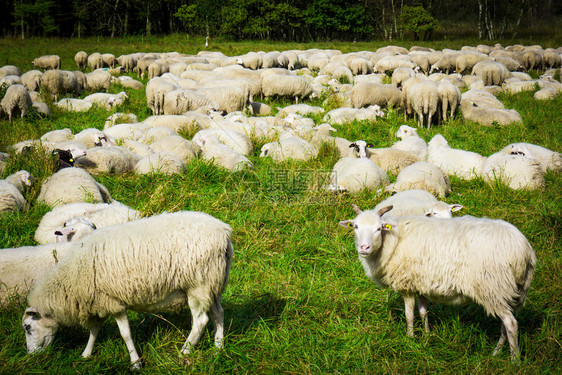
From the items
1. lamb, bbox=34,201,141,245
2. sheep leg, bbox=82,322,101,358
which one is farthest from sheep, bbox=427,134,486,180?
sheep leg, bbox=82,322,101,358

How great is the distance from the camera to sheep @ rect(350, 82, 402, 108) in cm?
1351

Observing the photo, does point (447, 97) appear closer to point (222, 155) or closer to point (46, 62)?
point (222, 155)

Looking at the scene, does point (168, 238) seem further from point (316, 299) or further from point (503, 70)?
point (503, 70)

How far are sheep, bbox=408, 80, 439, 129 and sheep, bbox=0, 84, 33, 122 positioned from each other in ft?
31.7

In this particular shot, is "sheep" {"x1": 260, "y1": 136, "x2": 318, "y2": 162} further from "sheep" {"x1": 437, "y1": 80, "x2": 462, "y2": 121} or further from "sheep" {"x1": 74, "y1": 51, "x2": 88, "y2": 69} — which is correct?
"sheep" {"x1": 74, "y1": 51, "x2": 88, "y2": 69}

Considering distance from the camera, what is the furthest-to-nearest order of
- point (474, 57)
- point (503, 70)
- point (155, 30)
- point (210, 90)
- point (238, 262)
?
point (155, 30)
point (474, 57)
point (503, 70)
point (210, 90)
point (238, 262)

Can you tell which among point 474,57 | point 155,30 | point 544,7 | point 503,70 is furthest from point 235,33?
point 544,7

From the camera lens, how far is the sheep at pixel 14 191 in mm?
5777

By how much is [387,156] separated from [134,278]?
238 inches

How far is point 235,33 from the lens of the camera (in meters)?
44.5

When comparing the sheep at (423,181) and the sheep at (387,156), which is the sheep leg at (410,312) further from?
the sheep at (387,156)

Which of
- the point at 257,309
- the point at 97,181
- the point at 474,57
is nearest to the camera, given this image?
the point at 257,309

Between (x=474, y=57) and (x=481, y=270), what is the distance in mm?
21942

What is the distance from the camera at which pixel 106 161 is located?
737 cm
